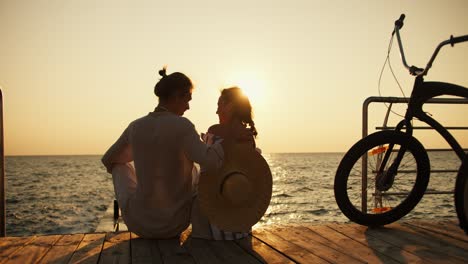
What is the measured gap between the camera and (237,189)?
10.8 ft

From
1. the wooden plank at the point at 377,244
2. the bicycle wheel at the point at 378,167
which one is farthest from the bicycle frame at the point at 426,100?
the wooden plank at the point at 377,244

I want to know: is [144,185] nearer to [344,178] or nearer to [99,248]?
[99,248]

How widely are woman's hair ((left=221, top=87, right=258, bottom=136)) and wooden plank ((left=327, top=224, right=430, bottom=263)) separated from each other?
1077 millimetres

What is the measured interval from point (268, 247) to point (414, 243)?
106 cm

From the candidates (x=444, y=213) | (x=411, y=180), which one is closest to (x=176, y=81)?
(x=411, y=180)

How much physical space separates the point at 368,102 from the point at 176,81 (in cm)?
196

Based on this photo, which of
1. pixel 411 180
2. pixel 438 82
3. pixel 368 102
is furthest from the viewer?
pixel 368 102

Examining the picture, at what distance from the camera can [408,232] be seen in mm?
3715

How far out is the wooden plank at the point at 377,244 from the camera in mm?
2925

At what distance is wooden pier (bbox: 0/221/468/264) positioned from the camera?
290 centimetres

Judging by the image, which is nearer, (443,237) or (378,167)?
(443,237)

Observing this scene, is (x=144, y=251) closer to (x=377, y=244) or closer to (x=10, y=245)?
(x=10, y=245)

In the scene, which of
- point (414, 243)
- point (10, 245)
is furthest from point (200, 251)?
point (414, 243)

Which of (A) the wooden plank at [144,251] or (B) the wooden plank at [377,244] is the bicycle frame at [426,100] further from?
(A) the wooden plank at [144,251]
